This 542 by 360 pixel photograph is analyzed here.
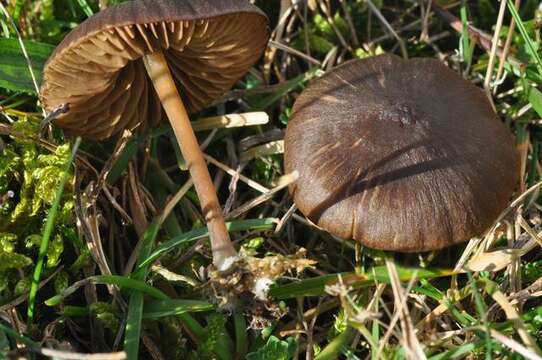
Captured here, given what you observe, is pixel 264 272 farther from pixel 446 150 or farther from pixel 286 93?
pixel 286 93

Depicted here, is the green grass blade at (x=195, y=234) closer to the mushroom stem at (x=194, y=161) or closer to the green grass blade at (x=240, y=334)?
the mushroom stem at (x=194, y=161)

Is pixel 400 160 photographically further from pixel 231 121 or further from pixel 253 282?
pixel 231 121

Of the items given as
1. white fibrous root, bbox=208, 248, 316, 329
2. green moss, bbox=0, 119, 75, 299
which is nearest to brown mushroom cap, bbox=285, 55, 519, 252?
white fibrous root, bbox=208, 248, 316, 329

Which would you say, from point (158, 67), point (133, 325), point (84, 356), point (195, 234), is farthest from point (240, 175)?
point (84, 356)


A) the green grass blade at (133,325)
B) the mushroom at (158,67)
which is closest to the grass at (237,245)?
the green grass blade at (133,325)

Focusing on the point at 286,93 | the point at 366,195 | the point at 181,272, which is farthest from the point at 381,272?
the point at 286,93

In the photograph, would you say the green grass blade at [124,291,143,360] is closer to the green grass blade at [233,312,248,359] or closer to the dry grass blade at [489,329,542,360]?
the green grass blade at [233,312,248,359]
